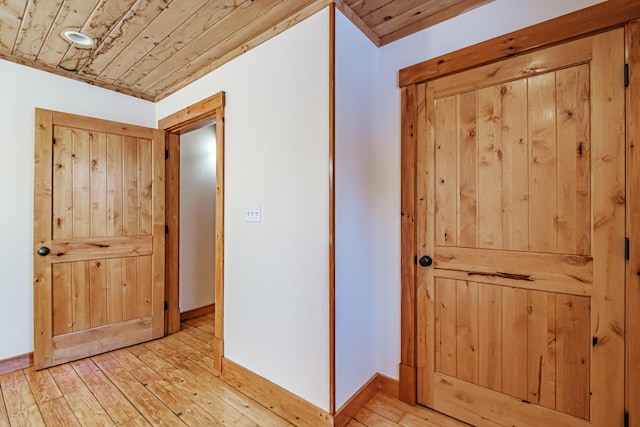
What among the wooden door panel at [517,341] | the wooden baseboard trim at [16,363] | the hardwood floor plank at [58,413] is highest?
the wooden door panel at [517,341]

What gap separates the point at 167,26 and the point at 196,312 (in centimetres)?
298

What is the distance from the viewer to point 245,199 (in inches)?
86.0

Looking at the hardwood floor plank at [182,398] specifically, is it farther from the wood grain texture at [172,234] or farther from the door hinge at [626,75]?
the door hinge at [626,75]

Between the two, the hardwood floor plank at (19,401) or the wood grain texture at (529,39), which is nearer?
the wood grain texture at (529,39)

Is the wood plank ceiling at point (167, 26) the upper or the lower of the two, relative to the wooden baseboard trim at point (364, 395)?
upper

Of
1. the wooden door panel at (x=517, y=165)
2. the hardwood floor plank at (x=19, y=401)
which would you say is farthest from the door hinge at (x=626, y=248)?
the hardwood floor plank at (x=19, y=401)

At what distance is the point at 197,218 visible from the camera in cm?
369

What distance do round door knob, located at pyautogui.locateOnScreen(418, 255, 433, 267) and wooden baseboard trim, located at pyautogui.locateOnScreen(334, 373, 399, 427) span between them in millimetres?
820

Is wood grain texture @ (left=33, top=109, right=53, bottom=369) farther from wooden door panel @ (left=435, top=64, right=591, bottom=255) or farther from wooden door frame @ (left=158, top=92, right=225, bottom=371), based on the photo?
wooden door panel @ (left=435, top=64, right=591, bottom=255)

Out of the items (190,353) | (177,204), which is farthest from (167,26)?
(190,353)

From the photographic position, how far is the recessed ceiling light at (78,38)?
2.05 meters

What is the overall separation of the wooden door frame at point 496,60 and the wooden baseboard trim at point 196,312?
2.60 metres

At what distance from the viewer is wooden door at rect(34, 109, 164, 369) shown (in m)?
2.41

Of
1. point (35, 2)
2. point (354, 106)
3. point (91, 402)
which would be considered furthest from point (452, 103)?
point (91, 402)
